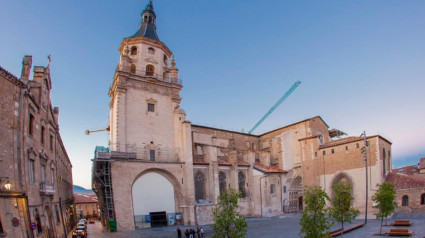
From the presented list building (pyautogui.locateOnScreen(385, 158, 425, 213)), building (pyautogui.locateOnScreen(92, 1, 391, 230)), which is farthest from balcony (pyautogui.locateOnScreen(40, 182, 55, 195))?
building (pyautogui.locateOnScreen(385, 158, 425, 213))

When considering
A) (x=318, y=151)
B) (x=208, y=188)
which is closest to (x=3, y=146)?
(x=208, y=188)

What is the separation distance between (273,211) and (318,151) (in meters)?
10.4

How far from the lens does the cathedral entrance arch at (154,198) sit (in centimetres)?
2748

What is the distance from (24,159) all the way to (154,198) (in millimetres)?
15064

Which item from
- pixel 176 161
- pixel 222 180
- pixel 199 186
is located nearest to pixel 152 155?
pixel 176 161

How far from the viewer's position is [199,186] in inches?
1316

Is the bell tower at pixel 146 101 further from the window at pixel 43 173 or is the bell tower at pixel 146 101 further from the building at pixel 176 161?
the window at pixel 43 173

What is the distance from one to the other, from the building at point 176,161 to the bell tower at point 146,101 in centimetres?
11

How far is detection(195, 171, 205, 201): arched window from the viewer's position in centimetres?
3316

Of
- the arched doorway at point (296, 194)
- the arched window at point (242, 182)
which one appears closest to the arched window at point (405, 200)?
the arched doorway at point (296, 194)

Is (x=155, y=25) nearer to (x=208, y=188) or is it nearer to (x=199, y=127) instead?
(x=199, y=127)

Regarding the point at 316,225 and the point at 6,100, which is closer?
the point at 316,225

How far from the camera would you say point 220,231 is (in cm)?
1260

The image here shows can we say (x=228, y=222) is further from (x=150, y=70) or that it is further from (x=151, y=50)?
(x=151, y=50)
